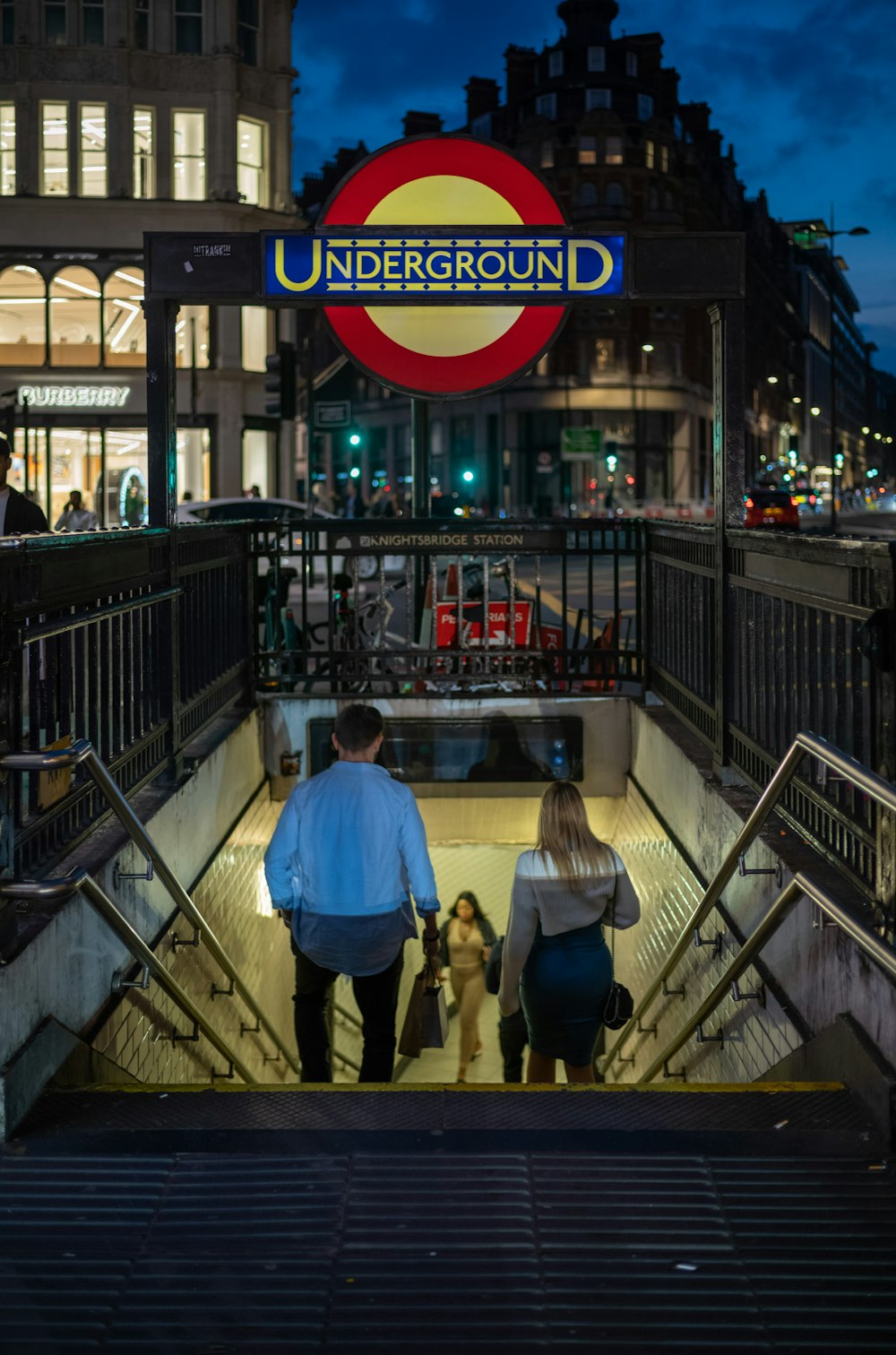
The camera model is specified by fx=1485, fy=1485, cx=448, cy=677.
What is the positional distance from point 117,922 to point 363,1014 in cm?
171

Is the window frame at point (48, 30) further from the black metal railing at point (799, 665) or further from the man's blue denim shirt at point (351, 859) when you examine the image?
the man's blue denim shirt at point (351, 859)

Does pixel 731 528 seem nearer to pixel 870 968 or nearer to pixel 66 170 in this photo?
pixel 870 968

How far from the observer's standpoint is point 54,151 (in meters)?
41.9

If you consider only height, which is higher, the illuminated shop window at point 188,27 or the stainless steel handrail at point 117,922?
the illuminated shop window at point 188,27

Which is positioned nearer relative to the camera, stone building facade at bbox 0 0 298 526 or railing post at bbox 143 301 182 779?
railing post at bbox 143 301 182 779

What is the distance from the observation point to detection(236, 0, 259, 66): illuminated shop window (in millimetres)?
43062

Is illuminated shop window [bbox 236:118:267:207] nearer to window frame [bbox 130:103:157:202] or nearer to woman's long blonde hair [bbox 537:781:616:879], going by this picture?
window frame [bbox 130:103:157:202]

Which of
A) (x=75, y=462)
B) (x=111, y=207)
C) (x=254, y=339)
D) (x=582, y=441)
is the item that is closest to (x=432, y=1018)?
(x=75, y=462)

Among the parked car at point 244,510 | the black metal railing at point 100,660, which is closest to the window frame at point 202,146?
the parked car at point 244,510

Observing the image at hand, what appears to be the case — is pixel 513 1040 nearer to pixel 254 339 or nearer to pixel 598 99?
pixel 254 339

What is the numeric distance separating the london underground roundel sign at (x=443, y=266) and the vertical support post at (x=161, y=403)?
717mm

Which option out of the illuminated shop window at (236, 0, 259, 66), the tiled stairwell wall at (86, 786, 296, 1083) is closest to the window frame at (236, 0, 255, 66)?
the illuminated shop window at (236, 0, 259, 66)

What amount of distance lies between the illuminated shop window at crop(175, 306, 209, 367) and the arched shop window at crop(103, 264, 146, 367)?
3.88 ft

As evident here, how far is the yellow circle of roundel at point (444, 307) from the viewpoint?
26.0 ft
